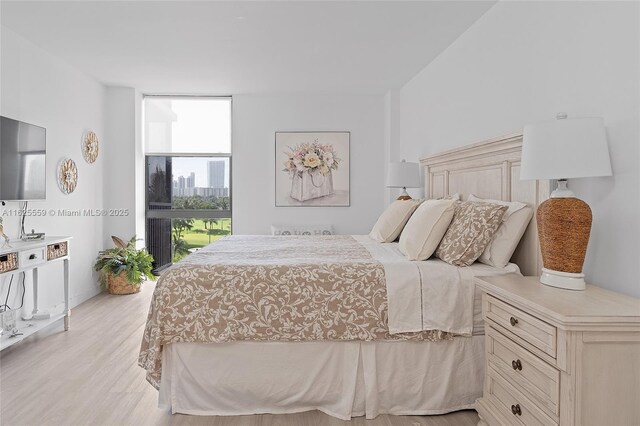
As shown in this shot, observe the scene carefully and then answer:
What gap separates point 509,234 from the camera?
2.25 metres

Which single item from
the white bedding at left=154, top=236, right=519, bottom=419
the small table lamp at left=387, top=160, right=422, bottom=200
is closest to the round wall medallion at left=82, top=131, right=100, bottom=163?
the white bedding at left=154, top=236, right=519, bottom=419

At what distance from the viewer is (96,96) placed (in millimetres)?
4801

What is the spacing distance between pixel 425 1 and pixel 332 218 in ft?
10.2

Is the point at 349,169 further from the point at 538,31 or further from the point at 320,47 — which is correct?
the point at 538,31

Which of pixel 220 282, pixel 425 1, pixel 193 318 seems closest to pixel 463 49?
pixel 425 1

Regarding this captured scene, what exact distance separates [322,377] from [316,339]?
0.22 m

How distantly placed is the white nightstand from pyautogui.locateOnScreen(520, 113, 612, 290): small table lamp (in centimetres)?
11

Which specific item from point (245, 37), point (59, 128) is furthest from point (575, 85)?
point (59, 128)

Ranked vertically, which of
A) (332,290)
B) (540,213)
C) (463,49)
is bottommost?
(332,290)

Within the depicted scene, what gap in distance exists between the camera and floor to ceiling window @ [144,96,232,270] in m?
5.47

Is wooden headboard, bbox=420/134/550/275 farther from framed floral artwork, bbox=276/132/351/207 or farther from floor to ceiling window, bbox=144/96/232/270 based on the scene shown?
floor to ceiling window, bbox=144/96/232/270

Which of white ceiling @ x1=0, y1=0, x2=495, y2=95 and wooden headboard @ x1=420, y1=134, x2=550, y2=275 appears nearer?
wooden headboard @ x1=420, y1=134, x2=550, y2=275

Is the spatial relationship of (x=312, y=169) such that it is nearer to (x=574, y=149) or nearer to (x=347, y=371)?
(x=347, y=371)

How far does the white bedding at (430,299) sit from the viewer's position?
6.88 ft
